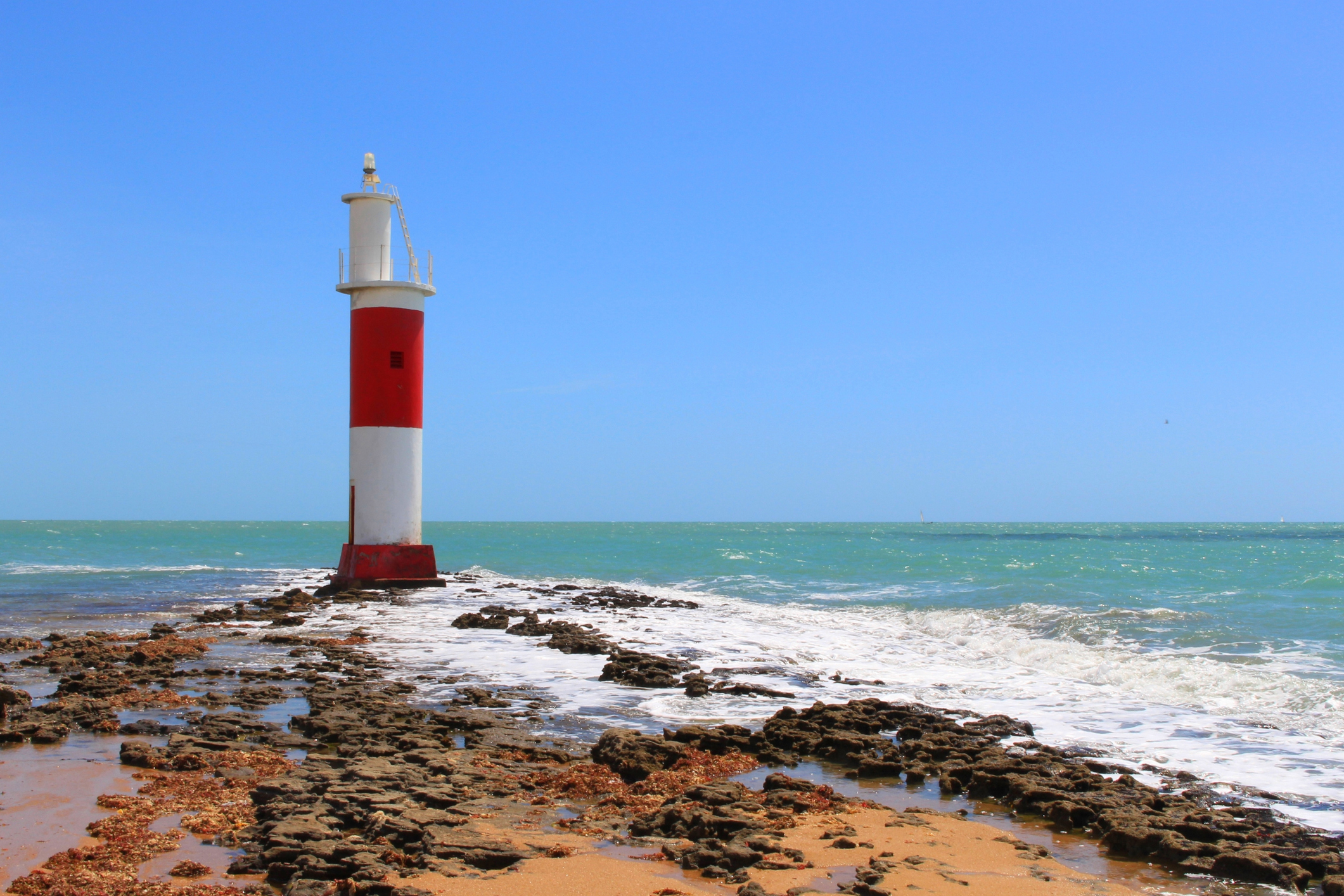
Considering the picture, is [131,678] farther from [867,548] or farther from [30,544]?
[30,544]

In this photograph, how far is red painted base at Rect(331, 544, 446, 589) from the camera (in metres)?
19.4

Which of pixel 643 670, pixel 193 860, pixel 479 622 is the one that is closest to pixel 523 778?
pixel 193 860

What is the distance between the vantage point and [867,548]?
55438 mm

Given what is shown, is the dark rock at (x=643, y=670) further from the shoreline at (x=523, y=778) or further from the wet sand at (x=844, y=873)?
the wet sand at (x=844, y=873)

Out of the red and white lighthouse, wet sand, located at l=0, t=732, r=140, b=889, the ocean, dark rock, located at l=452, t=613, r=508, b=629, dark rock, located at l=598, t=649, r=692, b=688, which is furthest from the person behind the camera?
the red and white lighthouse

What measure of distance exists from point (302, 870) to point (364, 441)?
15.3 metres

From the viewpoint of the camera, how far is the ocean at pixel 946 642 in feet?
26.7

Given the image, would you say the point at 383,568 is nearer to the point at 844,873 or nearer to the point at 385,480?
the point at 385,480

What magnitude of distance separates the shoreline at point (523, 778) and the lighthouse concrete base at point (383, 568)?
920 centimetres

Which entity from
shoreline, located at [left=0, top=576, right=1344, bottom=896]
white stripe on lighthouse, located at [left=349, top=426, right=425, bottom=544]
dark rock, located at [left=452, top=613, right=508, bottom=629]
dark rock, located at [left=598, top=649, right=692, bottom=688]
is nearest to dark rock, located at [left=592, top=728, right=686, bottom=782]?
shoreline, located at [left=0, top=576, right=1344, bottom=896]

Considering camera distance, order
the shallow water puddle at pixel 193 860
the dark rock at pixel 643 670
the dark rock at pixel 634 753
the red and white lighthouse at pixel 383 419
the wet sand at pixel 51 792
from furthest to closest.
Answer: the red and white lighthouse at pixel 383 419 → the dark rock at pixel 643 670 → the dark rock at pixel 634 753 → the wet sand at pixel 51 792 → the shallow water puddle at pixel 193 860

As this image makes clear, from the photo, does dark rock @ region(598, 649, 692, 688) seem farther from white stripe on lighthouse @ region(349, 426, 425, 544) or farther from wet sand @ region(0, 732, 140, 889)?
white stripe on lighthouse @ region(349, 426, 425, 544)

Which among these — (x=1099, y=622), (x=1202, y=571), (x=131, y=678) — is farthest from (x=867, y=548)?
(x=131, y=678)

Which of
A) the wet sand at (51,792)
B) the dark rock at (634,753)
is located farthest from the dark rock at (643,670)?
the wet sand at (51,792)
